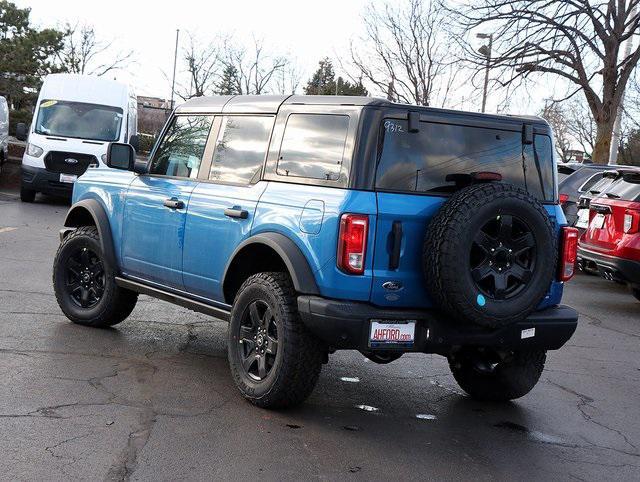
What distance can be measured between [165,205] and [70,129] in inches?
541

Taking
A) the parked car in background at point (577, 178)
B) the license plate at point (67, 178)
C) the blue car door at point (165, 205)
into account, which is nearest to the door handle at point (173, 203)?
the blue car door at point (165, 205)

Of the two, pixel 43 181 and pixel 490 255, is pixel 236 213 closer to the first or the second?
pixel 490 255

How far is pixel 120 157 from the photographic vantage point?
7.06 meters

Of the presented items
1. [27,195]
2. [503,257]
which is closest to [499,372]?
[503,257]

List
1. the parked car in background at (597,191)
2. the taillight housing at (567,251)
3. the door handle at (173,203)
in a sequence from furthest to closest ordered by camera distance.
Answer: the parked car in background at (597,191) < the door handle at (173,203) < the taillight housing at (567,251)

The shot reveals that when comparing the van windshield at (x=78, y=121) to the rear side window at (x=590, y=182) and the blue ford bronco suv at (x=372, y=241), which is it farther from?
the blue ford bronco suv at (x=372, y=241)

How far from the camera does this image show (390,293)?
16.8 ft

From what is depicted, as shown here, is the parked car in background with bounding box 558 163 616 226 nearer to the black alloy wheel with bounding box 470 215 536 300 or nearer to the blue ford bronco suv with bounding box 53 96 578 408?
the blue ford bronco suv with bounding box 53 96 578 408

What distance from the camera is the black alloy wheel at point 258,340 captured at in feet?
18.0

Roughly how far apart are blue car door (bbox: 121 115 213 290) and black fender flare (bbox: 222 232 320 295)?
1145mm

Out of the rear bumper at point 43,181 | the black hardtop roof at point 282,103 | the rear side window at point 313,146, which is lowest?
the rear bumper at point 43,181

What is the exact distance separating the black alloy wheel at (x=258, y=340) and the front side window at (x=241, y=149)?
88 centimetres

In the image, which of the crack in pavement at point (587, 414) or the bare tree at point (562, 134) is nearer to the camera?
the crack in pavement at point (587, 414)

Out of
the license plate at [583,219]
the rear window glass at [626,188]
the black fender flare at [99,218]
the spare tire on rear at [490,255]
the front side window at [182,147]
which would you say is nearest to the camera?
the spare tire on rear at [490,255]
